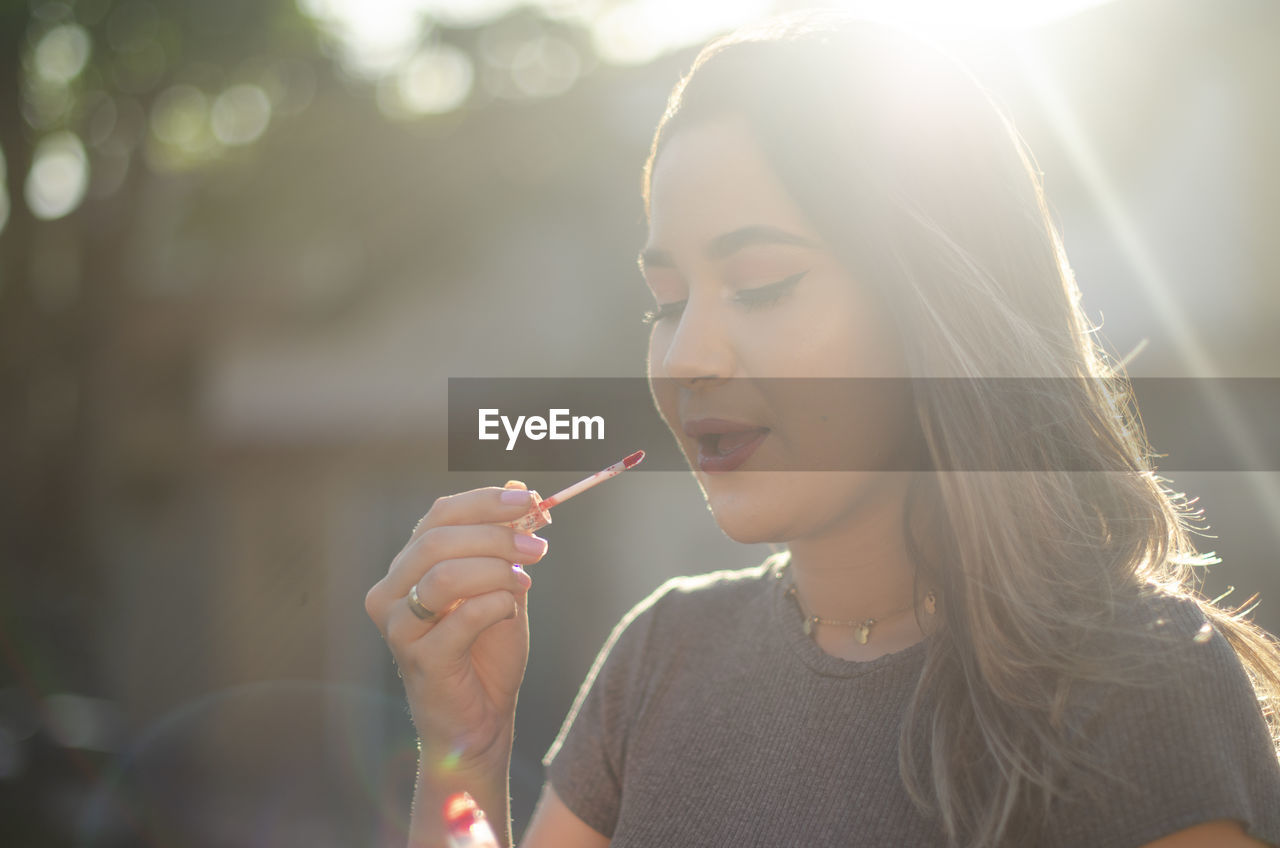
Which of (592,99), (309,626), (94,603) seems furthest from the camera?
(94,603)

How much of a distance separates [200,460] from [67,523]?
1.82m

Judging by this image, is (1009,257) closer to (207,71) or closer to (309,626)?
(309,626)

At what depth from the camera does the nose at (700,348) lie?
1492mm

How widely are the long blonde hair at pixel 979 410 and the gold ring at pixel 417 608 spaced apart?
770mm

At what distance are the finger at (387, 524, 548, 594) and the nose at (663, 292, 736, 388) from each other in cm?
36

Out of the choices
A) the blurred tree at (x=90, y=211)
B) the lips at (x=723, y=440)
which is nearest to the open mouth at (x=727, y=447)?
the lips at (x=723, y=440)

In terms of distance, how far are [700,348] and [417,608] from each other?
628 mm

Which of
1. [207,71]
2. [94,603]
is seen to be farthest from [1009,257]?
[94,603]

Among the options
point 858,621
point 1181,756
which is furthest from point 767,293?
point 1181,756

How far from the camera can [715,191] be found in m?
1.52

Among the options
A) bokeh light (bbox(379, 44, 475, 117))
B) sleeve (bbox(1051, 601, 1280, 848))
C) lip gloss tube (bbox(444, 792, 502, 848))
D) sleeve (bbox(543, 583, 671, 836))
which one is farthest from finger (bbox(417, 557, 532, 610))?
bokeh light (bbox(379, 44, 475, 117))

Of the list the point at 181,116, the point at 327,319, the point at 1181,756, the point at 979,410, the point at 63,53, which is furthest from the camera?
the point at 181,116

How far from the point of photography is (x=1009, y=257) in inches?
59.2

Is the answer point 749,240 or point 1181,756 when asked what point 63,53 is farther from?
point 1181,756
